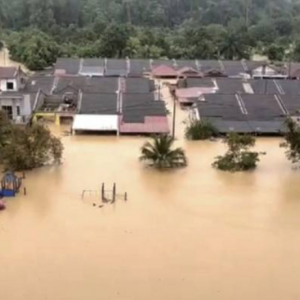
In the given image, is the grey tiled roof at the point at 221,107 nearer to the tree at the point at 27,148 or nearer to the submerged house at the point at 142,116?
the submerged house at the point at 142,116

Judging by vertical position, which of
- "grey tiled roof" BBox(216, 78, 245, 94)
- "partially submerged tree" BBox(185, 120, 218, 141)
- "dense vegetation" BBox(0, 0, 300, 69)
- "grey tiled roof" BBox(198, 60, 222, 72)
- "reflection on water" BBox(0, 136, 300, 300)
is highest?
"dense vegetation" BBox(0, 0, 300, 69)

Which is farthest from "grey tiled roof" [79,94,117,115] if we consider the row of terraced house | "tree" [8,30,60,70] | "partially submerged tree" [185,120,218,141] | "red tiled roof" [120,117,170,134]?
"tree" [8,30,60,70]

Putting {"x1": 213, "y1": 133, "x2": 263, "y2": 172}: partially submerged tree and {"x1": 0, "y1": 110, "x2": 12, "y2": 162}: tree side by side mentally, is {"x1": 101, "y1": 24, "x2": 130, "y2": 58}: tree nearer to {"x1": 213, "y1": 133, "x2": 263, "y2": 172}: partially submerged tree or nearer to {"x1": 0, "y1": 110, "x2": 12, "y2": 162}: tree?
{"x1": 0, "y1": 110, "x2": 12, "y2": 162}: tree

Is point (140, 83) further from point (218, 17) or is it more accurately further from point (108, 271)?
point (218, 17)

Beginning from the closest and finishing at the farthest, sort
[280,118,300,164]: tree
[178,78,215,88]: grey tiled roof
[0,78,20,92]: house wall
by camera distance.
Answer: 1. [280,118,300,164]: tree
2. [0,78,20,92]: house wall
3. [178,78,215,88]: grey tiled roof

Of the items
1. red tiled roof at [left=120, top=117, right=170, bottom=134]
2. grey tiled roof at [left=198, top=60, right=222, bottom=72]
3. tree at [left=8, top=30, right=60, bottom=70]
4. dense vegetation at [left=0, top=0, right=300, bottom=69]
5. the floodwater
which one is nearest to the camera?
Answer: the floodwater

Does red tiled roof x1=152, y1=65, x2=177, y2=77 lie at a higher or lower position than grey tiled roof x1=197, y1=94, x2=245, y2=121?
higher

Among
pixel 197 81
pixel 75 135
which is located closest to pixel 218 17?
pixel 197 81
